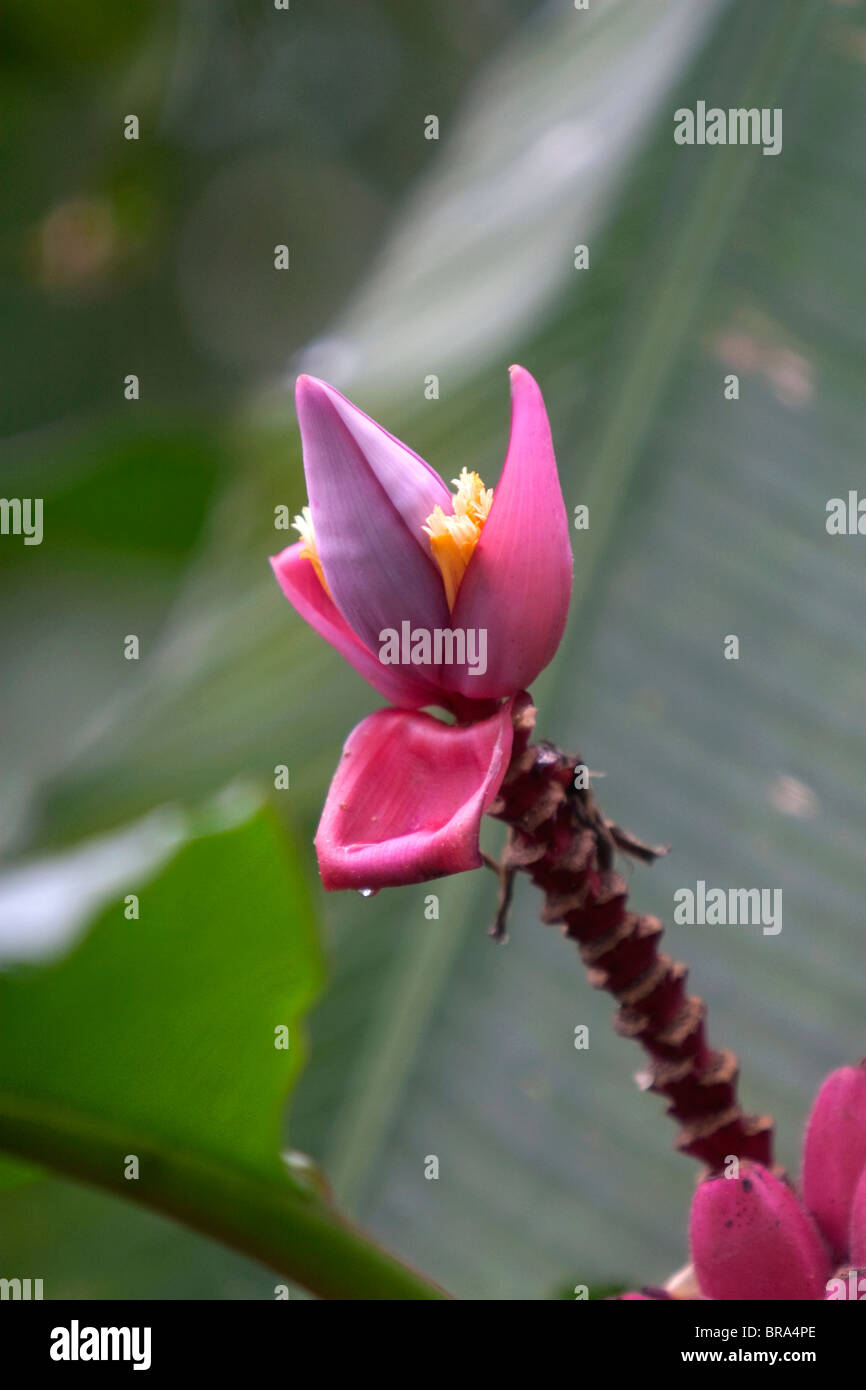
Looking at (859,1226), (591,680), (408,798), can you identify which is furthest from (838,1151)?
(591,680)

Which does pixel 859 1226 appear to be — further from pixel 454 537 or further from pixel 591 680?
pixel 591 680

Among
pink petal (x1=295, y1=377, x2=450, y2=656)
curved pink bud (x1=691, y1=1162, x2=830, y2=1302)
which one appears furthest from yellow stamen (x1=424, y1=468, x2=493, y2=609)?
curved pink bud (x1=691, y1=1162, x2=830, y2=1302)

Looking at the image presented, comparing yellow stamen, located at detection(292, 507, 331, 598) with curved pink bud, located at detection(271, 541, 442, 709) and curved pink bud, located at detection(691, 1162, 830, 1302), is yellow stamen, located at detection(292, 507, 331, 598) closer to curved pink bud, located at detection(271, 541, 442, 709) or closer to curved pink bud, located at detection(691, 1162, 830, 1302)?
curved pink bud, located at detection(271, 541, 442, 709)

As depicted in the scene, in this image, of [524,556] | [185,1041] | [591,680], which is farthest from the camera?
[591,680]

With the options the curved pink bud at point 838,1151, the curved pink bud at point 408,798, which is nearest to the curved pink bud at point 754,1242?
the curved pink bud at point 838,1151
